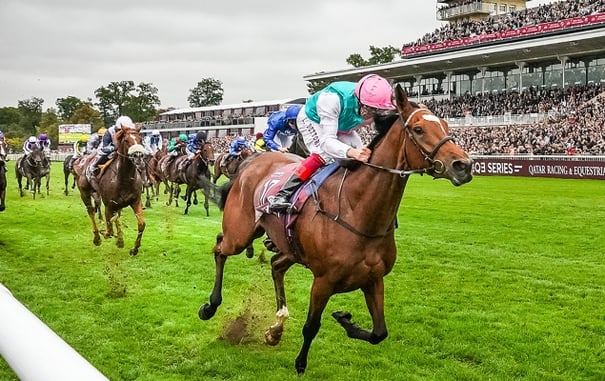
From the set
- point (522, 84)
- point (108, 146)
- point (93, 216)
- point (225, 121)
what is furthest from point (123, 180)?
point (225, 121)

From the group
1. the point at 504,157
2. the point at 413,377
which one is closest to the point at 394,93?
the point at 413,377

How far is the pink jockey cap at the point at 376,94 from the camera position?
444cm

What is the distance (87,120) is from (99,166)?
8652 centimetres

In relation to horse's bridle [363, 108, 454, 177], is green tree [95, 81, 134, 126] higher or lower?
higher

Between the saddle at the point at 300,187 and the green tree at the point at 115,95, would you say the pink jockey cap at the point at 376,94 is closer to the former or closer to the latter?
the saddle at the point at 300,187

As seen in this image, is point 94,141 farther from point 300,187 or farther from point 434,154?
point 434,154

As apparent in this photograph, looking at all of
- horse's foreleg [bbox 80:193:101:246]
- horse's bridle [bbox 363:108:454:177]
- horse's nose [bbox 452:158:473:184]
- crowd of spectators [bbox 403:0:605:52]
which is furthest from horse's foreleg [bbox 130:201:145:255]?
crowd of spectators [bbox 403:0:605:52]

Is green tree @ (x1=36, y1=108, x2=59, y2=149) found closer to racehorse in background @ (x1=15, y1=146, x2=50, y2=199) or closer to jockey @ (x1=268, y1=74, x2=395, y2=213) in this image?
racehorse in background @ (x1=15, y1=146, x2=50, y2=199)

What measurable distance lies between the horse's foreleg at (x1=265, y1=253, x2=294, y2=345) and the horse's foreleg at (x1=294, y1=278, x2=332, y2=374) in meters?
0.57

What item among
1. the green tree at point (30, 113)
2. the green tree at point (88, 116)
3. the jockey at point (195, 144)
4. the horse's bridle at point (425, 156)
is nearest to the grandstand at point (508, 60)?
the jockey at point (195, 144)

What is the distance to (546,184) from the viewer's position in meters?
22.8

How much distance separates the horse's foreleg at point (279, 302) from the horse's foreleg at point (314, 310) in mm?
570

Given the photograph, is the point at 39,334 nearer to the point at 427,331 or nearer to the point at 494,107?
the point at 427,331

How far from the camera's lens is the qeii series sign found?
24.8 m
